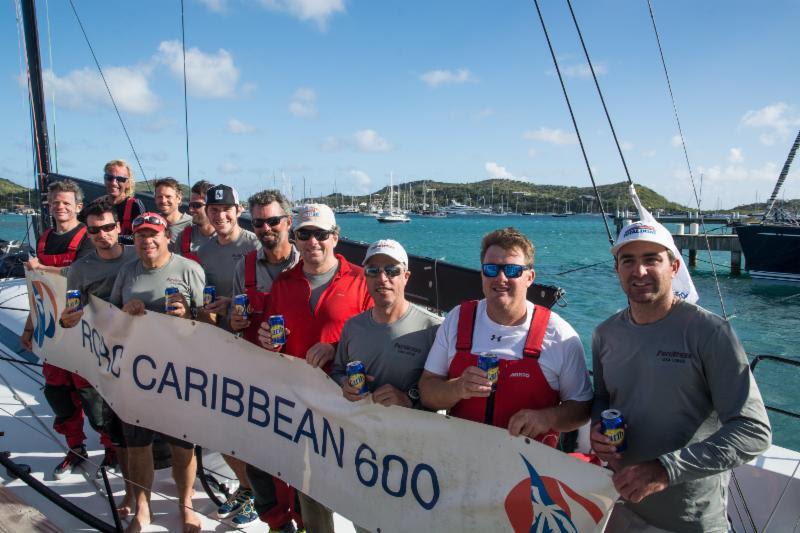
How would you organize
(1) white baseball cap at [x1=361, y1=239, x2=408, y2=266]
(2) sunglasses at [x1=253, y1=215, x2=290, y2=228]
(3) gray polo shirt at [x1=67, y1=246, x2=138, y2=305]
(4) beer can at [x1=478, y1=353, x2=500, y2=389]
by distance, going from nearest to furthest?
(4) beer can at [x1=478, y1=353, x2=500, y2=389] < (1) white baseball cap at [x1=361, y1=239, x2=408, y2=266] < (2) sunglasses at [x1=253, y1=215, x2=290, y2=228] < (3) gray polo shirt at [x1=67, y1=246, x2=138, y2=305]

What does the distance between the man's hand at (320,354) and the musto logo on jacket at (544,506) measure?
1.29 metres

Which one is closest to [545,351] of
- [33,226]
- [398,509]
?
[398,509]

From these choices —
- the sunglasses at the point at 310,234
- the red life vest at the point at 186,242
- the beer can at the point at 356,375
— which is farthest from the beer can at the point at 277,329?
the red life vest at the point at 186,242

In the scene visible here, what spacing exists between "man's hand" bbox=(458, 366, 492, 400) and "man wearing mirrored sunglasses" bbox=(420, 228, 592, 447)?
0.16 ft

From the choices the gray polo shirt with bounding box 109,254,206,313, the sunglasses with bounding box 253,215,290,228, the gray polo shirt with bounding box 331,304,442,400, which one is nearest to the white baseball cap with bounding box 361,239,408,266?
the gray polo shirt with bounding box 331,304,442,400

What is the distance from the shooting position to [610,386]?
100 inches

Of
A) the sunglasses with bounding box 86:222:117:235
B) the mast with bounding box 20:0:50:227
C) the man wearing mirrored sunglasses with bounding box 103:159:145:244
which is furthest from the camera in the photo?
the mast with bounding box 20:0:50:227

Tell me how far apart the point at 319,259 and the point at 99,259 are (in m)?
2.13

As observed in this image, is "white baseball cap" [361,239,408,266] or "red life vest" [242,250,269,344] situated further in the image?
"red life vest" [242,250,269,344]

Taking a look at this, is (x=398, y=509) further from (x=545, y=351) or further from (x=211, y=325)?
(x=211, y=325)

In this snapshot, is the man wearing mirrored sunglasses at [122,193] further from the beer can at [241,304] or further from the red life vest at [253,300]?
the beer can at [241,304]

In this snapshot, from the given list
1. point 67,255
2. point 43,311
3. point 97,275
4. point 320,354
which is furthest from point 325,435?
point 43,311

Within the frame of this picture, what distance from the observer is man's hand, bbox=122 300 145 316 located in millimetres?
3955

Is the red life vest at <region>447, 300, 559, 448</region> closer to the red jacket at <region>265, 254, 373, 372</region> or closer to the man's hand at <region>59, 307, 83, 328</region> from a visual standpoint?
the red jacket at <region>265, 254, 373, 372</region>
